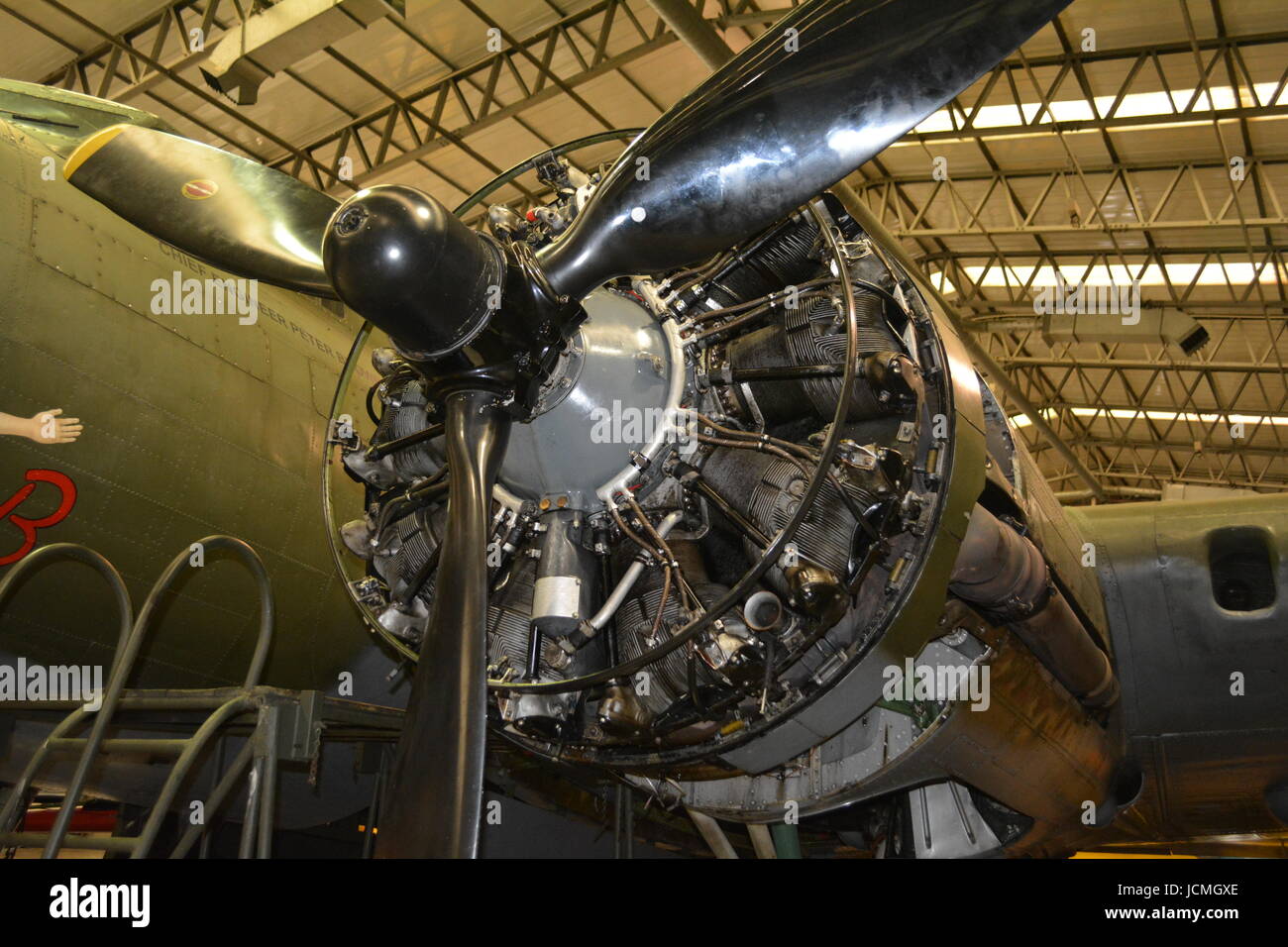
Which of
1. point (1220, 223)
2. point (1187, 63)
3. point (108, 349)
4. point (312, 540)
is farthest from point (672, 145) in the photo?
point (1220, 223)

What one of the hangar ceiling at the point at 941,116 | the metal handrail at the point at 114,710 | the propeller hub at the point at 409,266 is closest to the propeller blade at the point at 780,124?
the propeller hub at the point at 409,266

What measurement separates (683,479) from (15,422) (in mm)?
3657

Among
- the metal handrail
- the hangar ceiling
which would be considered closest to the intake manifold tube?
the metal handrail

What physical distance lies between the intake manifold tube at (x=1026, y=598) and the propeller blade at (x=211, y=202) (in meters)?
3.53

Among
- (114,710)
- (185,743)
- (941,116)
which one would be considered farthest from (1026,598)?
(941,116)

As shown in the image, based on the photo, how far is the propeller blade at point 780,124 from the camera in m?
4.45

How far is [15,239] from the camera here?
6305 mm

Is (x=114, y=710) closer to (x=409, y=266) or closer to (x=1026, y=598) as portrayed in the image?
(x=409, y=266)

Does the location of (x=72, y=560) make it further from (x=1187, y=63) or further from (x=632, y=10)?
(x=1187, y=63)

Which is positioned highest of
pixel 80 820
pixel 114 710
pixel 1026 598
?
pixel 1026 598

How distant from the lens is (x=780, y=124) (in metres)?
4.79

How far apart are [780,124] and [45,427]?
4346mm

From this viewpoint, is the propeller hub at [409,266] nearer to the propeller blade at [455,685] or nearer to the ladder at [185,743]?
the propeller blade at [455,685]

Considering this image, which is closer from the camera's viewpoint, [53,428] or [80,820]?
[53,428]
